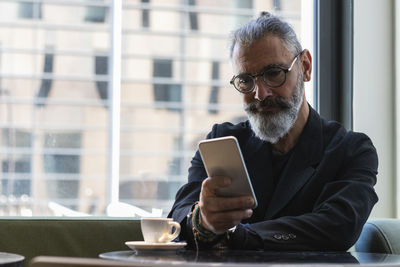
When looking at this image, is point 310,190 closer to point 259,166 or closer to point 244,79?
point 259,166

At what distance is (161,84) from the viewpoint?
3.00m

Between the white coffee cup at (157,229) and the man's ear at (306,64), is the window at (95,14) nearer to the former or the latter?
the man's ear at (306,64)

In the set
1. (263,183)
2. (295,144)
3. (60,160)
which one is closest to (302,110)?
(295,144)

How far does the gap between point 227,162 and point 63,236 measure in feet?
3.24

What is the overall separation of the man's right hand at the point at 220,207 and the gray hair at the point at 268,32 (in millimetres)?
709

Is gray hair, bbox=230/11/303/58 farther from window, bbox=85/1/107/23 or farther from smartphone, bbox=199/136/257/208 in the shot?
window, bbox=85/1/107/23

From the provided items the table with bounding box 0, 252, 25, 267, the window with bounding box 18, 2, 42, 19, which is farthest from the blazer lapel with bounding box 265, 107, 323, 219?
the window with bounding box 18, 2, 42, 19

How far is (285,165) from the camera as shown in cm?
211

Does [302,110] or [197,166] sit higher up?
[302,110]

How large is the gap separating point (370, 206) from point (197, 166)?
581mm

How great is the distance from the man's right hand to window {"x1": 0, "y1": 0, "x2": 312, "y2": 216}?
1.34 m

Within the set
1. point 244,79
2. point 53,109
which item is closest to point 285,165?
point 244,79

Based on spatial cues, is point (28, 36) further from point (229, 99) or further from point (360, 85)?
point (360, 85)

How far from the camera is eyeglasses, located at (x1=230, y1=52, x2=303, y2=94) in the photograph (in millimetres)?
2047
